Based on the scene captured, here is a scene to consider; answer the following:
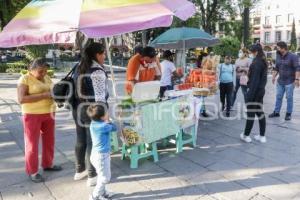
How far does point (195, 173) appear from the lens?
4.45 m

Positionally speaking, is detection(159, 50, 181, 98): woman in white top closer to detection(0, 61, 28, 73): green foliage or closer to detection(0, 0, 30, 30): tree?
detection(0, 61, 28, 73): green foliage

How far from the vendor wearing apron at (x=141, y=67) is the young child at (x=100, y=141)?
153 cm

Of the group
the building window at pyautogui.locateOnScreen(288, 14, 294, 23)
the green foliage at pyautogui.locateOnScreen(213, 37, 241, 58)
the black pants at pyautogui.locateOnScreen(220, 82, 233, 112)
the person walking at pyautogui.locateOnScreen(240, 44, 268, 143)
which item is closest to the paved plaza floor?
the person walking at pyautogui.locateOnScreen(240, 44, 268, 143)

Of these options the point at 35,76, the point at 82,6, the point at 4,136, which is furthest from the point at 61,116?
the point at 82,6

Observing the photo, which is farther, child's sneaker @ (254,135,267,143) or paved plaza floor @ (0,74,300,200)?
child's sneaker @ (254,135,267,143)

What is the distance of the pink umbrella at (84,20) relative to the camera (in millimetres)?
3533

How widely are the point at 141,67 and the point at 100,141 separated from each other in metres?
2.02

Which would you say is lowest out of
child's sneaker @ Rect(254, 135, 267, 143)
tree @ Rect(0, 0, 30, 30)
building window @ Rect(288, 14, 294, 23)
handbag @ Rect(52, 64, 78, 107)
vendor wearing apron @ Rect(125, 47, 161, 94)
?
child's sneaker @ Rect(254, 135, 267, 143)

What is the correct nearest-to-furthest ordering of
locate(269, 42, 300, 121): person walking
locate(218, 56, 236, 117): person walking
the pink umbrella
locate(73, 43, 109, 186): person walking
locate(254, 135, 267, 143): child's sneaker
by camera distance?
the pink umbrella
locate(73, 43, 109, 186): person walking
locate(254, 135, 267, 143): child's sneaker
locate(269, 42, 300, 121): person walking
locate(218, 56, 236, 117): person walking

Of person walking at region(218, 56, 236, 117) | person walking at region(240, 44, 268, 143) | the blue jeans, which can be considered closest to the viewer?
person walking at region(240, 44, 268, 143)

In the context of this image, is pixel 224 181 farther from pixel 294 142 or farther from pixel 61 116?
pixel 61 116

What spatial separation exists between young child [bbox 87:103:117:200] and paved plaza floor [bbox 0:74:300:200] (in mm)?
368

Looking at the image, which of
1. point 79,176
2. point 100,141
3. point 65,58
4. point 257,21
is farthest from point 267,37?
point 100,141

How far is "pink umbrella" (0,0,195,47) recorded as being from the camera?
353cm
